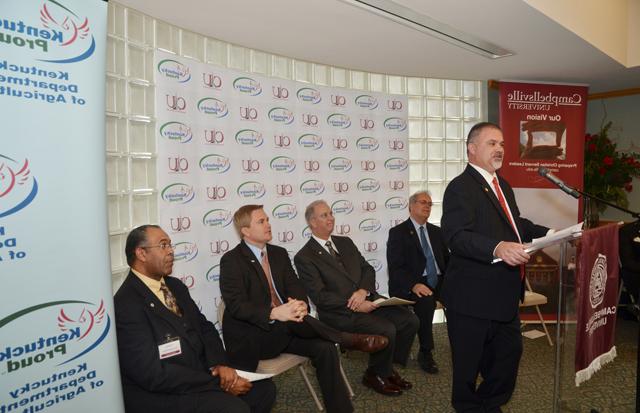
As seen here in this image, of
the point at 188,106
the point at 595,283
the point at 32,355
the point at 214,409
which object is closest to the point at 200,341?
the point at 214,409

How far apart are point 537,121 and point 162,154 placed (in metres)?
3.91

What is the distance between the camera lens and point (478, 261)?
95.0 inches

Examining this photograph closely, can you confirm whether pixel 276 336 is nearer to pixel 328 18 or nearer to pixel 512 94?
pixel 328 18

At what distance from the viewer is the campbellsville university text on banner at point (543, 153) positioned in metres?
4.96

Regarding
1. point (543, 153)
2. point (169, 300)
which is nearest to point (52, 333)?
point (169, 300)

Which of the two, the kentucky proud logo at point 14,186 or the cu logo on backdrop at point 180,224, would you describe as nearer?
the kentucky proud logo at point 14,186

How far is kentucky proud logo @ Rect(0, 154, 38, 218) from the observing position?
1.62 metres

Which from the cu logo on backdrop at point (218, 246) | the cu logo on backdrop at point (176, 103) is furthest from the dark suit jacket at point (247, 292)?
the cu logo on backdrop at point (176, 103)

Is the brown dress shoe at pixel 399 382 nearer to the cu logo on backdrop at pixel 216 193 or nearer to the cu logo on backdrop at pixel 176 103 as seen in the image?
the cu logo on backdrop at pixel 216 193

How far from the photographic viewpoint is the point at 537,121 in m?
5.02

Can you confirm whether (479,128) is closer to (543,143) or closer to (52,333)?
(52,333)

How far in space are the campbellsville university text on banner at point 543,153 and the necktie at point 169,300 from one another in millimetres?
3816

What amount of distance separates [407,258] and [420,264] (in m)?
0.13

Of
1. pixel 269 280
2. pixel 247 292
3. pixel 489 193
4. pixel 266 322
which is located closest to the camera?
pixel 489 193
